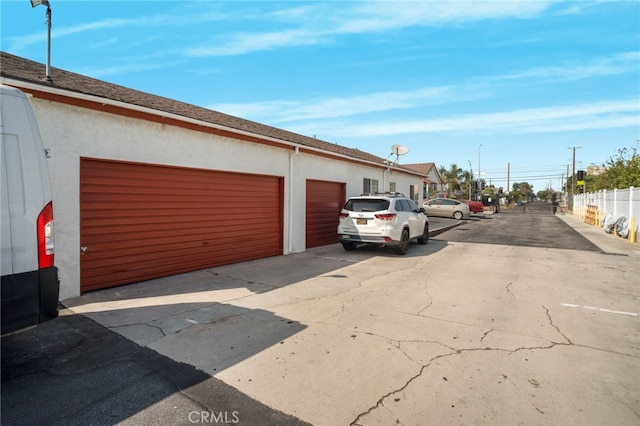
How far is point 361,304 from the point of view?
5387 mm

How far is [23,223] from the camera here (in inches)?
116

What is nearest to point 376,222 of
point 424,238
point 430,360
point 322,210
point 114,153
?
point 322,210

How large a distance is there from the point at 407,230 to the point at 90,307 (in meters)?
8.23

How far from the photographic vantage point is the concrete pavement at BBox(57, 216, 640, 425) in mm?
2805

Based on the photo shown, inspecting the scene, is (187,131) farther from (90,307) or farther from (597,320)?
(597,320)

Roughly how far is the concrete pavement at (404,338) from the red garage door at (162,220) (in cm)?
45

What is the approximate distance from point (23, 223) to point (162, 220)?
13.6 ft

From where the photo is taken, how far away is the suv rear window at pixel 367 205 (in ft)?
32.2

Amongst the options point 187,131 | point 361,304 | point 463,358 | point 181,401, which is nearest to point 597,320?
point 463,358

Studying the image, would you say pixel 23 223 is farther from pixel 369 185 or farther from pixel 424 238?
pixel 369 185

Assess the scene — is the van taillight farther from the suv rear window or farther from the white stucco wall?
the suv rear window

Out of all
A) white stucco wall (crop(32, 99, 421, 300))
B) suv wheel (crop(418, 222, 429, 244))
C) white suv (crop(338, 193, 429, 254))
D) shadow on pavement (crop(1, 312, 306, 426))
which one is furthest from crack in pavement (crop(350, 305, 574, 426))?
suv wheel (crop(418, 222, 429, 244))

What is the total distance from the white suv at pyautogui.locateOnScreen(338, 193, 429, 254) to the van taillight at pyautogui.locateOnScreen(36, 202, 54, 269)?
25.1 ft

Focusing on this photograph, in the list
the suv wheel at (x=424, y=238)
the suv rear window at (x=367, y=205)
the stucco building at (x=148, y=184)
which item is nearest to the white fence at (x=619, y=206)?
the suv wheel at (x=424, y=238)
